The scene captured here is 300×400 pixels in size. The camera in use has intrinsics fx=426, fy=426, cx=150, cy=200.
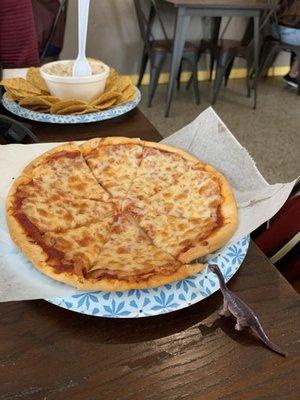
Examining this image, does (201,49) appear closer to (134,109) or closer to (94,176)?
(134,109)

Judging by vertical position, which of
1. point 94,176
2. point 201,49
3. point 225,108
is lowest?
point 225,108

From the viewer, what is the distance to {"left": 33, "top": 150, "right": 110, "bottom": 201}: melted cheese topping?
2.78ft

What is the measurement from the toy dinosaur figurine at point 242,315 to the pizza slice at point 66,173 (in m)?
0.36

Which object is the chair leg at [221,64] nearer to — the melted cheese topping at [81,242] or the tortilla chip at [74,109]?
the tortilla chip at [74,109]

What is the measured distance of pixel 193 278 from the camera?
628 millimetres

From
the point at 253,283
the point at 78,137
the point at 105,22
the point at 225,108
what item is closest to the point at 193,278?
the point at 253,283

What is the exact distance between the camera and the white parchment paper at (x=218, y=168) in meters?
0.60

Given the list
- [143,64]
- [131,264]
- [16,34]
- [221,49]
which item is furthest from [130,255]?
[143,64]

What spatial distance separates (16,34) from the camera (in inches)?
61.4

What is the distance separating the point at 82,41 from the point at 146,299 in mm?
784

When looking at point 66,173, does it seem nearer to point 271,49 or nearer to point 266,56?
point 271,49

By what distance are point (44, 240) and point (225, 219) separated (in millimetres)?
306

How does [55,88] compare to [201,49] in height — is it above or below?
above

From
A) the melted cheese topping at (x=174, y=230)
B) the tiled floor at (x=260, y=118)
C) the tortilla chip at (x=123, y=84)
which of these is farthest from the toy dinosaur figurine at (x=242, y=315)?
the tiled floor at (x=260, y=118)
